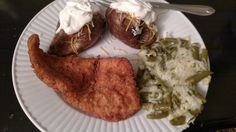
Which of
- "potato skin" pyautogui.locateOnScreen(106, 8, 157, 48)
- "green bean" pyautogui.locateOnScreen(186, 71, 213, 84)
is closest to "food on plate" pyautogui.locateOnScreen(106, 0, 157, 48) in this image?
"potato skin" pyautogui.locateOnScreen(106, 8, 157, 48)

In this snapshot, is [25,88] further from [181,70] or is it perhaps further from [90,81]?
[181,70]

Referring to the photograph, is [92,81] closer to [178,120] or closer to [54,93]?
[54,93]

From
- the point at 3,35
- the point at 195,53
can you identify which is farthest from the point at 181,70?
the point at 3,35

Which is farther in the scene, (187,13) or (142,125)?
(187,13)

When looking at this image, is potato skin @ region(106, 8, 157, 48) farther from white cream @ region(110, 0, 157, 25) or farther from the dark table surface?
the dark table surface

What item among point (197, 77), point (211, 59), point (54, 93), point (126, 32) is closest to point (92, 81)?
point (54, 93)

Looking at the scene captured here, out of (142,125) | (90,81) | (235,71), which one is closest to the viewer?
(142,125)
